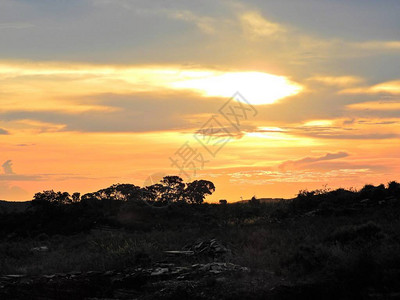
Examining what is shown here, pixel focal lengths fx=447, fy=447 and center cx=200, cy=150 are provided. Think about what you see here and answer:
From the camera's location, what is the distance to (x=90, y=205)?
39.6 metres

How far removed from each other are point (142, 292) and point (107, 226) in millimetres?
20391

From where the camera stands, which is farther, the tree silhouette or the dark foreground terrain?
the tree silhouette

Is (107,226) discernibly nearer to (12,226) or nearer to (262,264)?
(12,226)

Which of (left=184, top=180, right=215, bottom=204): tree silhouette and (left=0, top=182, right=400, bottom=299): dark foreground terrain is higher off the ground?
(left=184, top=180, right=215, bottom=204): tree silhouette

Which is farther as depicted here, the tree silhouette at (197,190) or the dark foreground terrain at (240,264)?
the tree silhouette at (197,190)

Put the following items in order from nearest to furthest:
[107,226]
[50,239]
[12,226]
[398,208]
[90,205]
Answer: [398,208] → [50,239] → [107,226] → [12,226] → [90,205]

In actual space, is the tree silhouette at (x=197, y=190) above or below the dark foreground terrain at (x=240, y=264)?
above

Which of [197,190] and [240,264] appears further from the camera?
[197,190]

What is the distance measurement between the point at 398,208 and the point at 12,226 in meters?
28.6

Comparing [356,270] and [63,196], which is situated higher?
[63,196]

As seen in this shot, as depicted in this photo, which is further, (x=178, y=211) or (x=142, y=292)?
(x=178, y=211)

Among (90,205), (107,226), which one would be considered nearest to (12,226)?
(90,205)

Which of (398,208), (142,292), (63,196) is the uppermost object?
(63,196)

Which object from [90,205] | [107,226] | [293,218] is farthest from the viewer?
[90,205]
